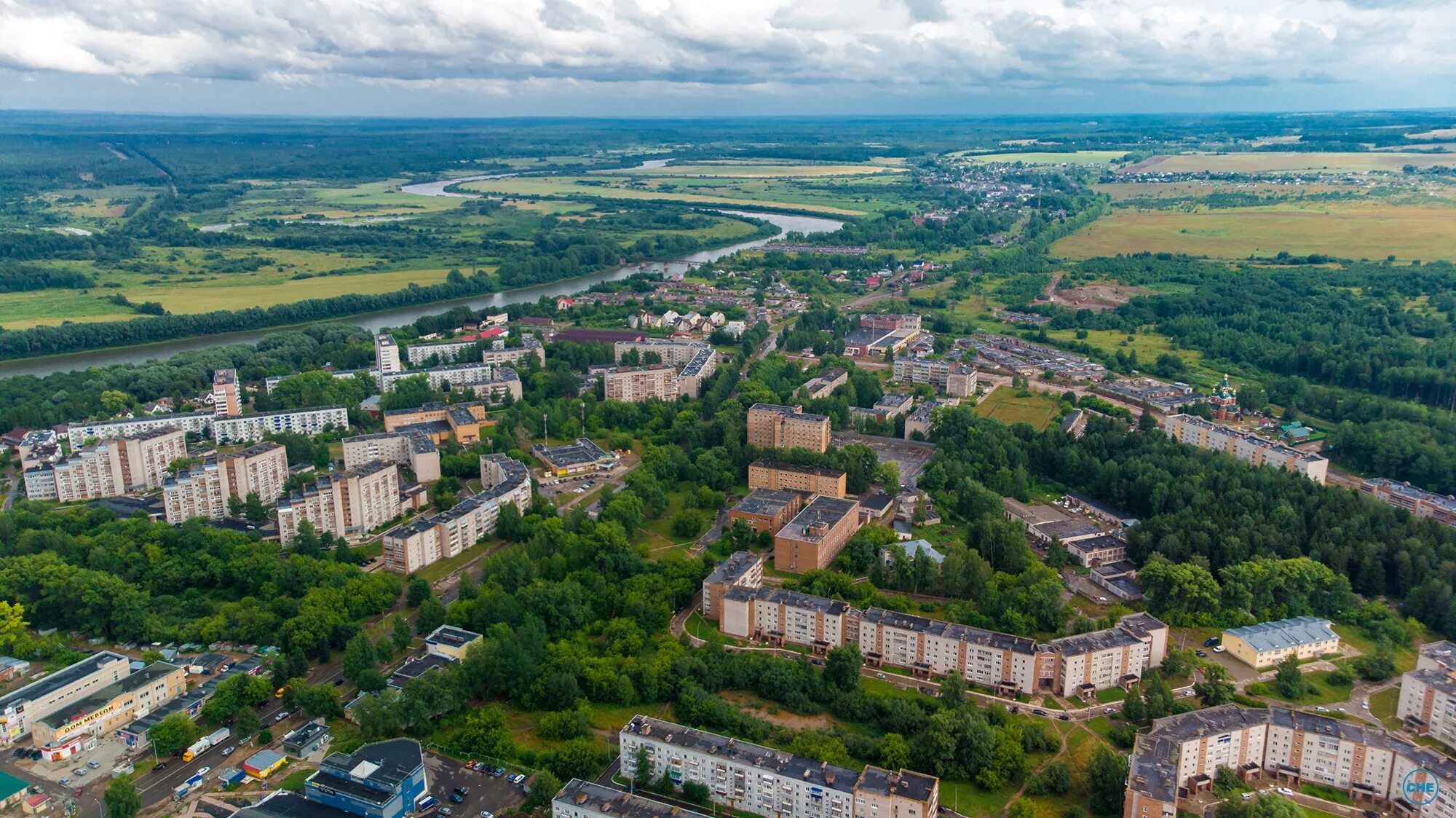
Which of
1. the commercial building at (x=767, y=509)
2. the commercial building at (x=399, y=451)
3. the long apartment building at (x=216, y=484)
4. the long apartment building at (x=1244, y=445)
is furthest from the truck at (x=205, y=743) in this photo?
the long apartment building at (x=1244, y=445)

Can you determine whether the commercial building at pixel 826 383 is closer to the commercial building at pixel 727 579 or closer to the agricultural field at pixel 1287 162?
the commercial building at pixel 727 579

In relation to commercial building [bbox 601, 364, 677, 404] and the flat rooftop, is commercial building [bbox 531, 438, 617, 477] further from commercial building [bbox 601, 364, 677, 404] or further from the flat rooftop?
the flat rooftop

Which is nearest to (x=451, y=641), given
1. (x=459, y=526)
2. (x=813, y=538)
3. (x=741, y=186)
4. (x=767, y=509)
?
(x=459, y=526)

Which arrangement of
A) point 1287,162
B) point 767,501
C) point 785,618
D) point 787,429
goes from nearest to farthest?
point 785,618, point 767,501, point 787,429, point 1287,162

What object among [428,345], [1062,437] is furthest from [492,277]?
[1062,437]

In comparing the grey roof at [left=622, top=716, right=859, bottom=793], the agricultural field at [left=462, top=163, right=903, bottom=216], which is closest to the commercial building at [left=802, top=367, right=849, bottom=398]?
the grey roof at [left=622, top=716, right=859, bottom=793]

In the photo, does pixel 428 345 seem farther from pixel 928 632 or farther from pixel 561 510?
pixel 928 632

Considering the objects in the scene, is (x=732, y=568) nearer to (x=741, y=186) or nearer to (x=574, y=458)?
(x=574, y=458)
